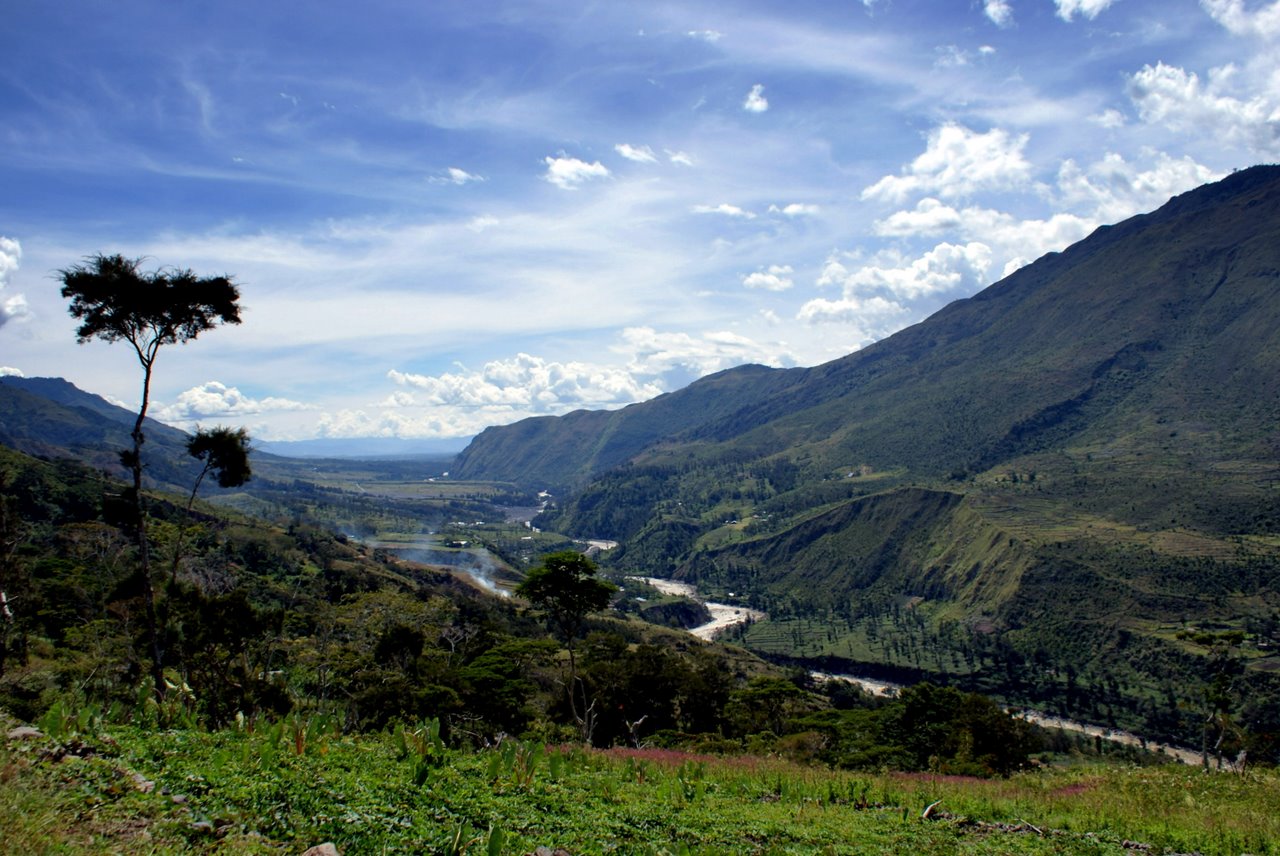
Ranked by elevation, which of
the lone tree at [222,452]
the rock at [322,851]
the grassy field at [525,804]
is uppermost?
the lone tree at [222,452]

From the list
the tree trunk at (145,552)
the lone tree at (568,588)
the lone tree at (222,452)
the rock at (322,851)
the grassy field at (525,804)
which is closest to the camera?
the rock at (322,851)

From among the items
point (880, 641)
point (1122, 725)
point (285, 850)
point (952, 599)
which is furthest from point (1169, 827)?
point (952, 599)

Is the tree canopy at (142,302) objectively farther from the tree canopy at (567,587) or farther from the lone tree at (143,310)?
the tree canopy at (567,587)

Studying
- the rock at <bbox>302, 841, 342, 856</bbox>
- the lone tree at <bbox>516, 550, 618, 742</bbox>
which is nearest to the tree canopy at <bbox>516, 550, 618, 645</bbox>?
the lone tree at <bbox>516, 550, 618, 742</bbox>

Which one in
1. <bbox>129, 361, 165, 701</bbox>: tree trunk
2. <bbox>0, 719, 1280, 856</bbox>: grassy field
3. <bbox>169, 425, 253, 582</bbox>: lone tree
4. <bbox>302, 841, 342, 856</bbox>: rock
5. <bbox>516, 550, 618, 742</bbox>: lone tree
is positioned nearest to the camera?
<bbox>302, 841, 342, 856</bbox>: rock

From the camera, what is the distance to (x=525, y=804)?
1045 cm

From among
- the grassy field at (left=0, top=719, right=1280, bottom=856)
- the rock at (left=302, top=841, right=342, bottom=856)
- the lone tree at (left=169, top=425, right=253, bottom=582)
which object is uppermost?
the lone tree at (left=169, top=425, right=253, bottom=582)

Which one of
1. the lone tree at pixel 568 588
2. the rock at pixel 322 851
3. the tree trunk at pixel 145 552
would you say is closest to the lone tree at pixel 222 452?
the tree trunk at pixel 145 552

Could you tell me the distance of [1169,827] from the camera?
40.5ft

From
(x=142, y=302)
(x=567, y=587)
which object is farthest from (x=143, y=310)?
(x=567, y=587)

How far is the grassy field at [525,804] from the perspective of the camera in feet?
23.4

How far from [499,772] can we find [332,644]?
2908cm

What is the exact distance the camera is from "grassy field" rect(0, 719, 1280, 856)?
7137 mm

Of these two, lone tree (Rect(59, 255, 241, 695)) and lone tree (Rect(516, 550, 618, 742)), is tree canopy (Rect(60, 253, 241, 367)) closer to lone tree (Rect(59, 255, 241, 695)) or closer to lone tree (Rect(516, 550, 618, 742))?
lone tree (Rect(59, 255, 241, 695))
